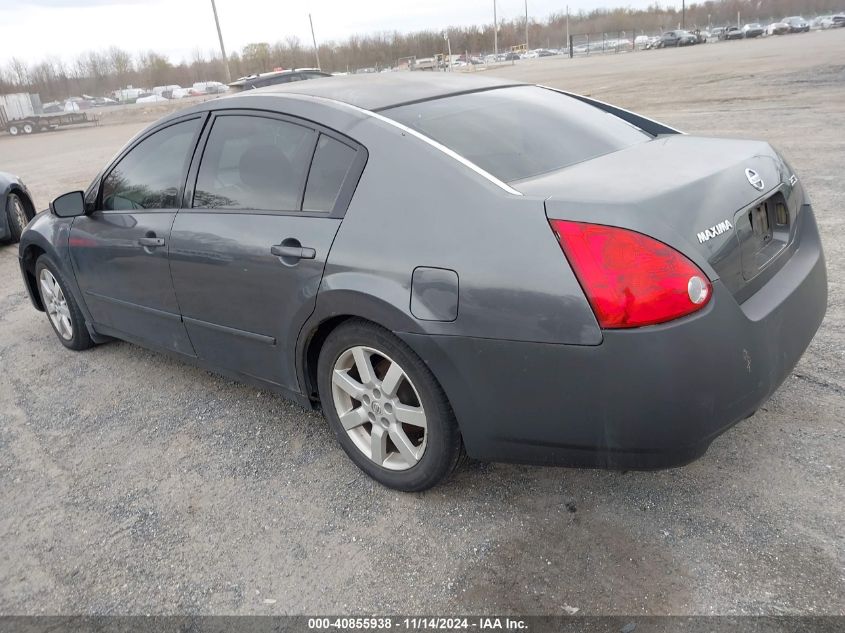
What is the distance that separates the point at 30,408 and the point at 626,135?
365 centimetres

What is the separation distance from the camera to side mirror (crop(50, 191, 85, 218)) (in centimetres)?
410

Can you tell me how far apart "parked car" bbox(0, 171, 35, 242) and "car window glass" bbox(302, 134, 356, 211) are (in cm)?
728

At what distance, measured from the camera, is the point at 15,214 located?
28.6 ft

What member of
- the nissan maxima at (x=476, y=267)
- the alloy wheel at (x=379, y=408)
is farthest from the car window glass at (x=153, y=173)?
the alloy wheel at (x=379, y=408)

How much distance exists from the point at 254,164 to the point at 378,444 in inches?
55.1

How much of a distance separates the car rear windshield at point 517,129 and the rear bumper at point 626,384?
0.74 metres

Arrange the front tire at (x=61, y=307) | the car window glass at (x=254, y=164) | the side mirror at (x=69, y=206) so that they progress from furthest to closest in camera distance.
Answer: the front tire at (x=61, y=307), the side mirror at (x=69, y=206), the car window glass at (x=254, y=164)

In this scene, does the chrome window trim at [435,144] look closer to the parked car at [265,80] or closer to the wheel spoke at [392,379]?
the wheel spoke at [392,379]

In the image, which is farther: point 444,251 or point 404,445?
point 404,445

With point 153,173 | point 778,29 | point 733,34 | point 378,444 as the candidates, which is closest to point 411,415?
point 378,444

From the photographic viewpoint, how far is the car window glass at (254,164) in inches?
117

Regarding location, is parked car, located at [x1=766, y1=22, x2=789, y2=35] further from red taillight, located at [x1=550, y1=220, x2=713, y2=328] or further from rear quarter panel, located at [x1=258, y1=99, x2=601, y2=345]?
red taillight, located at [x1=550, y1=220, x2=713, y2=328]

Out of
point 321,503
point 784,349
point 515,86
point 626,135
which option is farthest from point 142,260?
point 784,349

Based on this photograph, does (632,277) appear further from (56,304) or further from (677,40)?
(677,40)
